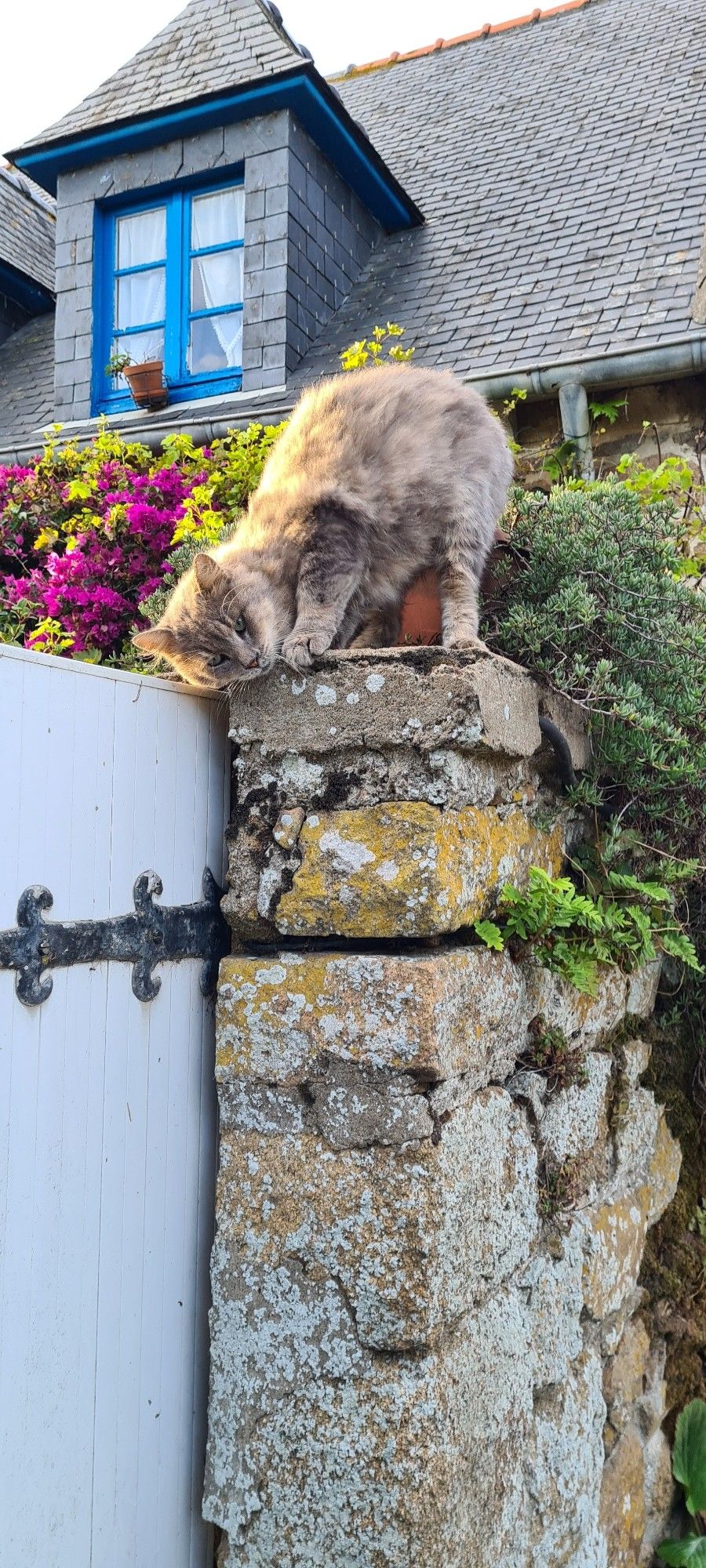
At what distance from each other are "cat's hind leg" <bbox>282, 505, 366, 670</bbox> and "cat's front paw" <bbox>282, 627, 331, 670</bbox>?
7 cm

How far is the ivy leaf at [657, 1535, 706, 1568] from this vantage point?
289 centimetres

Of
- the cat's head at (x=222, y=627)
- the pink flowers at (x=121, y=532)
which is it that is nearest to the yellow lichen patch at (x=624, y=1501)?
the cat's head at (x=222, y=627)

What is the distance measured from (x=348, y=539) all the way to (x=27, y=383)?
682 cm

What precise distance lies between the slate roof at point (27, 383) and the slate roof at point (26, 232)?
15.5 inches

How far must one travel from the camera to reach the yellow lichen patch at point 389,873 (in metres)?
1.97

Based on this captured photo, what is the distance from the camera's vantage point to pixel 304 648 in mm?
2115

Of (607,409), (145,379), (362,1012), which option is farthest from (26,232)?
(362,1012)

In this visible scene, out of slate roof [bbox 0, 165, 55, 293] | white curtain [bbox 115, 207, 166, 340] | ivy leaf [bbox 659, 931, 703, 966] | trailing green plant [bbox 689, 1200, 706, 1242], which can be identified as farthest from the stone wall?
slate roof [bbox 0, 165, 55, 293]

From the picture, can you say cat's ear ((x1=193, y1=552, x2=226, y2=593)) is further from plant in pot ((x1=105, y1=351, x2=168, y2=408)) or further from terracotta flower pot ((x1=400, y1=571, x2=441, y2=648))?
plant in pot ((x1=105, y1=351, x2=168, y2=408))

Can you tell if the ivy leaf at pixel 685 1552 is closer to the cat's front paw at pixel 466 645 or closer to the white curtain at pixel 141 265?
the cat's front paw at pixel 466 645

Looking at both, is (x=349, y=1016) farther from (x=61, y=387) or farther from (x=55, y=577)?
(x=61, y=387)

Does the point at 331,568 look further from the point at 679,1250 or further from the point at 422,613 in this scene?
the point at 679,1250

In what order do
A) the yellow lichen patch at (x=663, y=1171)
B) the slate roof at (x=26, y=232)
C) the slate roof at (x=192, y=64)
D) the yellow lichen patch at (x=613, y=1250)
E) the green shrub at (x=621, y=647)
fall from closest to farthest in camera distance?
the green shrub at (x=621, y=647) < the yellow lichen patch at (x=613, y=1250) < the yellow lichen patch at (x=663, y=1171) < the slate roof at (x=192, y=64) < the slate roof at (x=26, y=232)

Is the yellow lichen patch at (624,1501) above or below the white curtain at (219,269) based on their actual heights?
below
